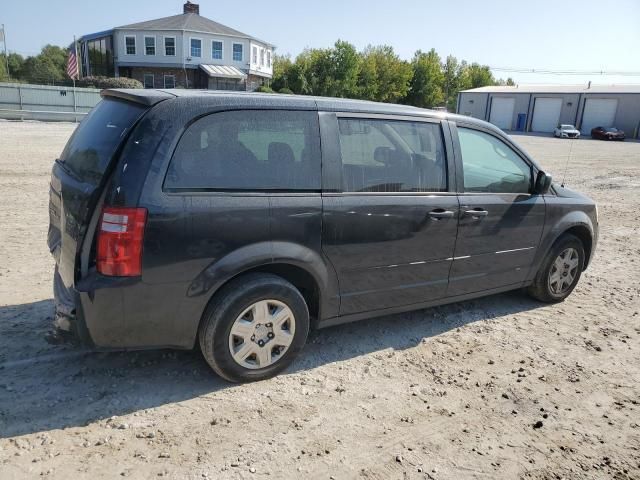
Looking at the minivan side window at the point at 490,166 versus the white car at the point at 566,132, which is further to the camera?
the white car at the point at 566,132

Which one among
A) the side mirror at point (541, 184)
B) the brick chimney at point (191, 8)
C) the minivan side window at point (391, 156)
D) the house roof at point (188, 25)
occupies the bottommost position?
the side mirror at point (541, 184)

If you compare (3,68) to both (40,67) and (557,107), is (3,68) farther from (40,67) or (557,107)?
(557,107)

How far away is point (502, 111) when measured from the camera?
208 feet

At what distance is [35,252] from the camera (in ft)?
19.9

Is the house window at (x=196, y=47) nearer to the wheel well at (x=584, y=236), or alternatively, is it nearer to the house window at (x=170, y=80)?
the house window at (x=170, y=80)

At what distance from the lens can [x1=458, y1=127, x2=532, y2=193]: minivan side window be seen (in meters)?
4.52

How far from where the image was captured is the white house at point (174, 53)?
4819 cm

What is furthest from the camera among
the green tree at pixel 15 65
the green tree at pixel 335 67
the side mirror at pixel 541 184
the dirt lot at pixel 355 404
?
the green tree at pixel 15 65

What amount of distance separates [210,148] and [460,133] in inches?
89.9

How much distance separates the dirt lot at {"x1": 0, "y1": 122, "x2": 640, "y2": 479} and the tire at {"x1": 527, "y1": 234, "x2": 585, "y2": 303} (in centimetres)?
30

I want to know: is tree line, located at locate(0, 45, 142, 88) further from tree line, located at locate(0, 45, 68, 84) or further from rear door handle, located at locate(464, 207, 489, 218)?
rear door handle, located at locate(464, 207, 489, 218)

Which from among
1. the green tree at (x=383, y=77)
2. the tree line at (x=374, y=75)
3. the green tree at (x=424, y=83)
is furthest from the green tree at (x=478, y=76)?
the green tree at (x=383, y=77)

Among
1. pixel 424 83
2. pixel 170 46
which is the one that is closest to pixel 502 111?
pixel 424 83

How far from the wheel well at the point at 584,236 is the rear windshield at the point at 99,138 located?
4.38 m
